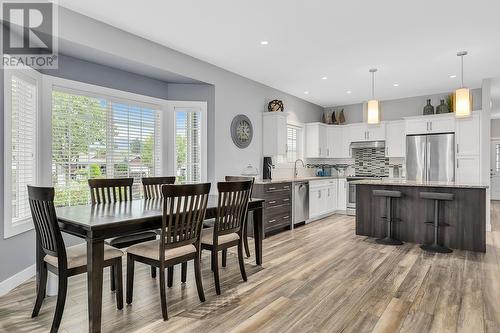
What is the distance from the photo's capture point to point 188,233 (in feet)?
8.55

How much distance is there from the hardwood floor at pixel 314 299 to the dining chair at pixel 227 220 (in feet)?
1.19

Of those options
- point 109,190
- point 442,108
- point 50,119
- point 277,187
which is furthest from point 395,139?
point 50,119

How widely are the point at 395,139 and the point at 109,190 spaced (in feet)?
20.0

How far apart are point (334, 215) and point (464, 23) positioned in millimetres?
4659

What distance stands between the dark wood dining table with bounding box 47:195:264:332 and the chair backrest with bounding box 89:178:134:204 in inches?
9.9

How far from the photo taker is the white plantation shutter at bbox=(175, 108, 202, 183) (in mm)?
4887

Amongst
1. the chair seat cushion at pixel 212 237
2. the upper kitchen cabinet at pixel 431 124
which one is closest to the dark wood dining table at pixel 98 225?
the chair seat cushion at pixel 212 237

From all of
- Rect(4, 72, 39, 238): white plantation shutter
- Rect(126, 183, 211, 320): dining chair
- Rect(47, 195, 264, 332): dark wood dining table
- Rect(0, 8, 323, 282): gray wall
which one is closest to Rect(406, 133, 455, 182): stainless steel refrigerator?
Rect(0, 8, 323, 282): gray wall

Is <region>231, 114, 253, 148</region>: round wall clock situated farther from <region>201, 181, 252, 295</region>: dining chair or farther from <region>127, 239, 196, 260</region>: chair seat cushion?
A: <region>127, 239, 196, 260</region>: chair seat cushion

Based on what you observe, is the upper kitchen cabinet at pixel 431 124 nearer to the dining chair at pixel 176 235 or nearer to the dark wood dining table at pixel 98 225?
the dark wood dining table at pixel 98 225

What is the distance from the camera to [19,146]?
10.4ft

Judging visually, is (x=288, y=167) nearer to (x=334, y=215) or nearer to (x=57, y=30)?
(x=334, y=215)

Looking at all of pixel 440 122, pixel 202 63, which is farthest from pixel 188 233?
pixel 440 122

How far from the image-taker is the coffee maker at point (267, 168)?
5.93 metres
